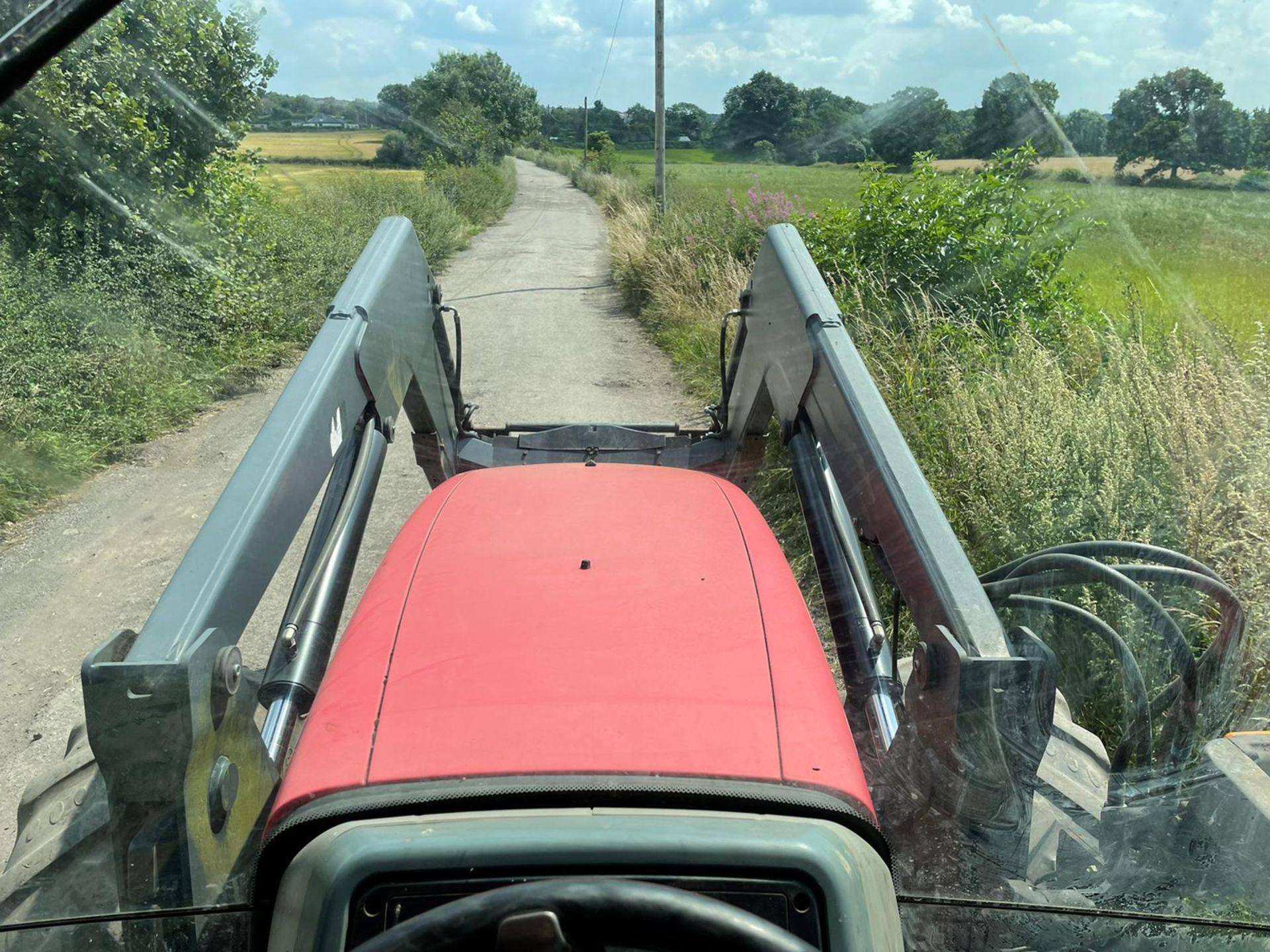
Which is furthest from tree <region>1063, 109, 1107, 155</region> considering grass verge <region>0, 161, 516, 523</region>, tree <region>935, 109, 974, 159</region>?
grass verge <region>0, 161, 516, 523</region>

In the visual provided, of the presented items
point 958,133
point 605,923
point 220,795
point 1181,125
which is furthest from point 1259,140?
point 220,795

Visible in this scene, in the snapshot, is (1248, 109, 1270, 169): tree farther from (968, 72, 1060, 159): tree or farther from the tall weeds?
the tall weeds

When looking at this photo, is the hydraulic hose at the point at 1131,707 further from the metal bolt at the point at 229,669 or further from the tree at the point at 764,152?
the tree at the point at 764,152

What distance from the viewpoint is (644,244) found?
47.2ft

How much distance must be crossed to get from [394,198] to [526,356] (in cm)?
617

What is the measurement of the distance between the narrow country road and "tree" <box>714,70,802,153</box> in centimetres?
261

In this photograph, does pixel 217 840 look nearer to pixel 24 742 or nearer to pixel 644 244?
pixel 24 742

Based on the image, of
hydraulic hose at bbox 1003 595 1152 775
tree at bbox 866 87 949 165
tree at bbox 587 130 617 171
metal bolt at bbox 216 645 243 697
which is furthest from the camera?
tree at bbox 587 130 617 171

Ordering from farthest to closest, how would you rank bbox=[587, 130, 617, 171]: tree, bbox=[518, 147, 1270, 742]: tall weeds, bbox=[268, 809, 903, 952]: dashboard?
bbox=[587, 130, 617, 171]: tree < bbox=[518, 147, 1270, 742]: tall weeds < bbox=[268, 809, 903, 952]: dashboard

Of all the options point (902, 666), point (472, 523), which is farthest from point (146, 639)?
point (902, 666)

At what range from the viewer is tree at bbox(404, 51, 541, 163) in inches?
384

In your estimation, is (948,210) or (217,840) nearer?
(217,840)

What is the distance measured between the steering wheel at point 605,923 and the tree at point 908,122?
2.67 meters

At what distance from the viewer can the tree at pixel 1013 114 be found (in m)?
2.82
